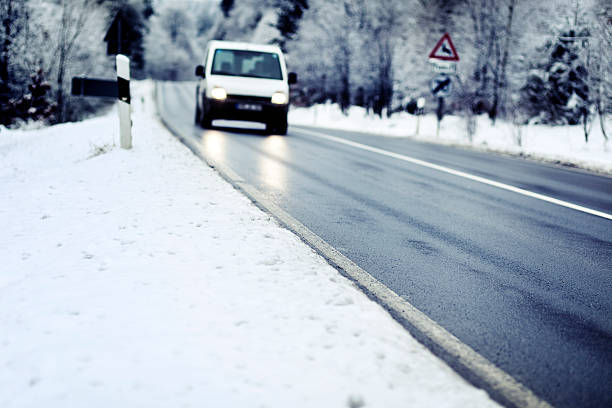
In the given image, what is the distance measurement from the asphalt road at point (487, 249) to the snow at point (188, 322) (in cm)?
48

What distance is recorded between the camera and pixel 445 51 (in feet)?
50.3

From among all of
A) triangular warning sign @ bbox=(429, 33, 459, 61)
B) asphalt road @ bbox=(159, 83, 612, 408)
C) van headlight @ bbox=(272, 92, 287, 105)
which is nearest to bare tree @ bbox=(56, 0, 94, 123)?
van headlight @ bbox=(272, 92, 287, 105)

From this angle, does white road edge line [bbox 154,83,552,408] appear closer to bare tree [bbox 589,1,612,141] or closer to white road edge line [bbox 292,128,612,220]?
white road edge line [bbox 292,128,612,220]

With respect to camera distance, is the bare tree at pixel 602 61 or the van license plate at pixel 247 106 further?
the bare tree at pixel 602 61

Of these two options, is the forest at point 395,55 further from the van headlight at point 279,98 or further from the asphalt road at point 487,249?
the asphalt road at point 487,249

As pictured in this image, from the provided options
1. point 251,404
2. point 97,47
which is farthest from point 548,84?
point 97,47

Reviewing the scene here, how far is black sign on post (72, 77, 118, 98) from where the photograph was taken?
9.24 m

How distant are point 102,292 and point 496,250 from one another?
2.98m

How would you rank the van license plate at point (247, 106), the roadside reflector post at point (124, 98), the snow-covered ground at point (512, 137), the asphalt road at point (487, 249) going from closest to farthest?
the asphalt road at point (487, 249) < the roadside reflector post at point (124, 98) < the snow-covered ground at point (512, 137) < the van license plate at point (247, 106)

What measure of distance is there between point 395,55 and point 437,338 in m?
33.2

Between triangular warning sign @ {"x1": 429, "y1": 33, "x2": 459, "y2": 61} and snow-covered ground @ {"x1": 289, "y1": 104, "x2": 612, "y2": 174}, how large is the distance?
229cm

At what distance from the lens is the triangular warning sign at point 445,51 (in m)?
15.2

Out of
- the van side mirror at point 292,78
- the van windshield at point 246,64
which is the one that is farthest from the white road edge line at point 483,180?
the van windshield at point 246,64

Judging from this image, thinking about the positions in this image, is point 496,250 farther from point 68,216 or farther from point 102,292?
point 68,216
